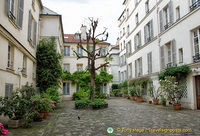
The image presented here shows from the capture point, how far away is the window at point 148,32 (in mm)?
17534

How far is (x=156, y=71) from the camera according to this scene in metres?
16.5

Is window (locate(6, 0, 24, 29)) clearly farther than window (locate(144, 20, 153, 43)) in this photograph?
No

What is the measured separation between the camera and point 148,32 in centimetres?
1866

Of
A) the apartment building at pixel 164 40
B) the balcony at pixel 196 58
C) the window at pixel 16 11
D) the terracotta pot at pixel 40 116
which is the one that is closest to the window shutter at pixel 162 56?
the apartment building at pixel 164 40

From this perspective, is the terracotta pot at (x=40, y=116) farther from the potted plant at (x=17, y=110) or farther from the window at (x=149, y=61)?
the window at (x=149, y=61)

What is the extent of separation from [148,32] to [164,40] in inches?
156

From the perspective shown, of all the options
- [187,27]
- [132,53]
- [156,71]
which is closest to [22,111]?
[187,27]

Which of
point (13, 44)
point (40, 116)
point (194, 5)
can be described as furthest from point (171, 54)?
point (13, 44)

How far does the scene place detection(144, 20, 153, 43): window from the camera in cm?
1753

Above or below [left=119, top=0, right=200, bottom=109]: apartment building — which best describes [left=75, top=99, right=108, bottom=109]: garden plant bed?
below

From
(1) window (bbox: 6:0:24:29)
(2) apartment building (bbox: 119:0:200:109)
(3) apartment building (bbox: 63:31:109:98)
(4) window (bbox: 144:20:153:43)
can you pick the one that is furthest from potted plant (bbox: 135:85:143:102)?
(1) window (bbox: 6:0:24:29)

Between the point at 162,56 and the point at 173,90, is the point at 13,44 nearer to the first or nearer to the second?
the point at 173,90

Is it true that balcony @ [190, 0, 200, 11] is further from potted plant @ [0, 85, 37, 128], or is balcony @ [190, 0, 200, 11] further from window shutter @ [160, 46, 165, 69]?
potted plant @ [0, 85, 37, 128]

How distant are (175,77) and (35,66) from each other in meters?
11.0
